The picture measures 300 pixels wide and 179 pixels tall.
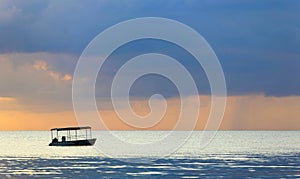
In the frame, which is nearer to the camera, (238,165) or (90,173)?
(90,173)

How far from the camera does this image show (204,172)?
86.4 metres

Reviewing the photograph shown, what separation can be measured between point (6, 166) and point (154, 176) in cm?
2606

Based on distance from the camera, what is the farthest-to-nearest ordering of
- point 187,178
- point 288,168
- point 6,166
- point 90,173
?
1. point 6,166
2. point 288,168
3. point 90,173
4. point 187,178

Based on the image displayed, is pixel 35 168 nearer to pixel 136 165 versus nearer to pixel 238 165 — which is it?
pixel 136 165

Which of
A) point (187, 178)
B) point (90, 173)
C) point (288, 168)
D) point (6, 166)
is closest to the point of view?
point (187, 178)

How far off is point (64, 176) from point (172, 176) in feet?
39.4

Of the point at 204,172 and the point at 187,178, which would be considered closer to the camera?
the point at 187,178

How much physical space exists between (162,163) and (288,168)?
19596 millimetres

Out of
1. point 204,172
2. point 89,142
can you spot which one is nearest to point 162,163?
point 204,172

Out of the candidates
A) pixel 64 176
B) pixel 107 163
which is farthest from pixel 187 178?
pixel 107 163

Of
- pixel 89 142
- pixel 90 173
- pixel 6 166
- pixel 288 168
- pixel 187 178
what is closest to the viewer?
pixel 187 178

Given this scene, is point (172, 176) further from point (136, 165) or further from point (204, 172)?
point (136, 165)

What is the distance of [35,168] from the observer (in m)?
94.4

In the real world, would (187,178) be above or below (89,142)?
below
